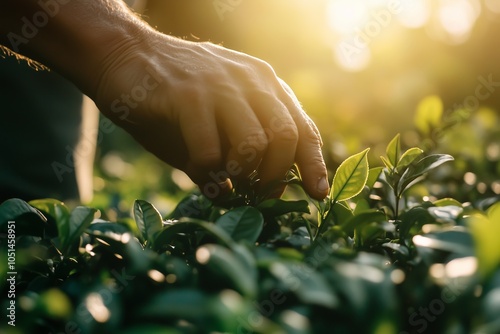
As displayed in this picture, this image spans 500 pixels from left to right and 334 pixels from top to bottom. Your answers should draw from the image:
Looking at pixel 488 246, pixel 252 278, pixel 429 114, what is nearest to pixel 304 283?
pixel 252 278

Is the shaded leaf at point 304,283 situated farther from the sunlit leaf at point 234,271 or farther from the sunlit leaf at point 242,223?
the sunlit leaf at point 242,223

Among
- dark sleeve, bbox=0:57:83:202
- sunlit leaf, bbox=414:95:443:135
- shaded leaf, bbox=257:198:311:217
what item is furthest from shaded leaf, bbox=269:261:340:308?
dark sleeve, bbox=0:57:83:202

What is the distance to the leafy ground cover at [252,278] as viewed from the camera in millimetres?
665

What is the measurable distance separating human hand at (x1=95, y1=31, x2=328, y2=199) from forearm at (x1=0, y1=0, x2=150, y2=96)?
0.12 ft

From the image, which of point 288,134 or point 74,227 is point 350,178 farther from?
point 74,227

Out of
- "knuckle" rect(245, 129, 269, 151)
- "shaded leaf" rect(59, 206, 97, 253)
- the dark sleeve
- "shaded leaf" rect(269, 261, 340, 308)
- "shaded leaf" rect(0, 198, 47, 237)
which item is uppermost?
"shaded leaf" rect(269, 261, 340, 308)

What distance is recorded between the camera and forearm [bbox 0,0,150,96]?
58.7 inches

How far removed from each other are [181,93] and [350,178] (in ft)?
1.46

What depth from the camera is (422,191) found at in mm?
1602

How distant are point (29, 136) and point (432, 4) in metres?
5.76

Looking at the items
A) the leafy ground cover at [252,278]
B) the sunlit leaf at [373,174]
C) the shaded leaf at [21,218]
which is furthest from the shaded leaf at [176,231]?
the sunlit leaf at [373,174]

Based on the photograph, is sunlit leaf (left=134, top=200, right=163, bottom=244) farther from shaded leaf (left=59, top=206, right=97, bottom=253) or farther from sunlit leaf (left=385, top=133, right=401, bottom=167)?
sunlit leaf (left=385, top=133, right=401, bottom=167)

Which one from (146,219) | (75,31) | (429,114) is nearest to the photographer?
(146,219)

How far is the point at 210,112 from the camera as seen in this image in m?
1.32
